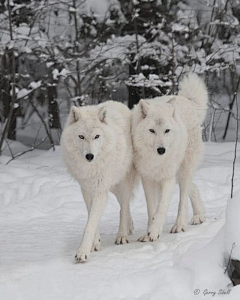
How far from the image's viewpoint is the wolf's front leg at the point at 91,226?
201 inches

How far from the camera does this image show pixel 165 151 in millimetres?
5668

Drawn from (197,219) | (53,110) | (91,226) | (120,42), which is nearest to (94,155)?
(91,226)

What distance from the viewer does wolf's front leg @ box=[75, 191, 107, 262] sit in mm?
5113

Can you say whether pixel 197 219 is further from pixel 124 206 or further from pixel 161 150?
pixel 161 150

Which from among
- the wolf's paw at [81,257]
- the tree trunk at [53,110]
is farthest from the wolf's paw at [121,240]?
the tree trunk at [53,110]

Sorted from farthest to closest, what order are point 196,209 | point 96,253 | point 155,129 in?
point 196,209, point 155,129, point 96,253

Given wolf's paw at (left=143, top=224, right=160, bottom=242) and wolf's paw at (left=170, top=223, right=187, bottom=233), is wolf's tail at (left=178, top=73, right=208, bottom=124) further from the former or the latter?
wolf's paw at (left=143, top=224, right=160, bottom=242)

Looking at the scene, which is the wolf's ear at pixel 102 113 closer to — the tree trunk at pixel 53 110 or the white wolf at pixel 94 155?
the white wolf at pixel 94 155

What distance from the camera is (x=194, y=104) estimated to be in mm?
6688

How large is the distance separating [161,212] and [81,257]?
3.71ft

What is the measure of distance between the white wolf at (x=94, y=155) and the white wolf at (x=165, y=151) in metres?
0.21

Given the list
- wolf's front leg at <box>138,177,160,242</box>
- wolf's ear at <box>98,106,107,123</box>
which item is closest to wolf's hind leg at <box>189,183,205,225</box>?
wolf's front leg at <box>138,177,160,242</box>

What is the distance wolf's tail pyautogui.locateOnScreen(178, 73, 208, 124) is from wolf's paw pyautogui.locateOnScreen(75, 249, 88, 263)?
239cm

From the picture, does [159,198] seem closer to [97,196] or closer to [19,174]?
[97,196]
